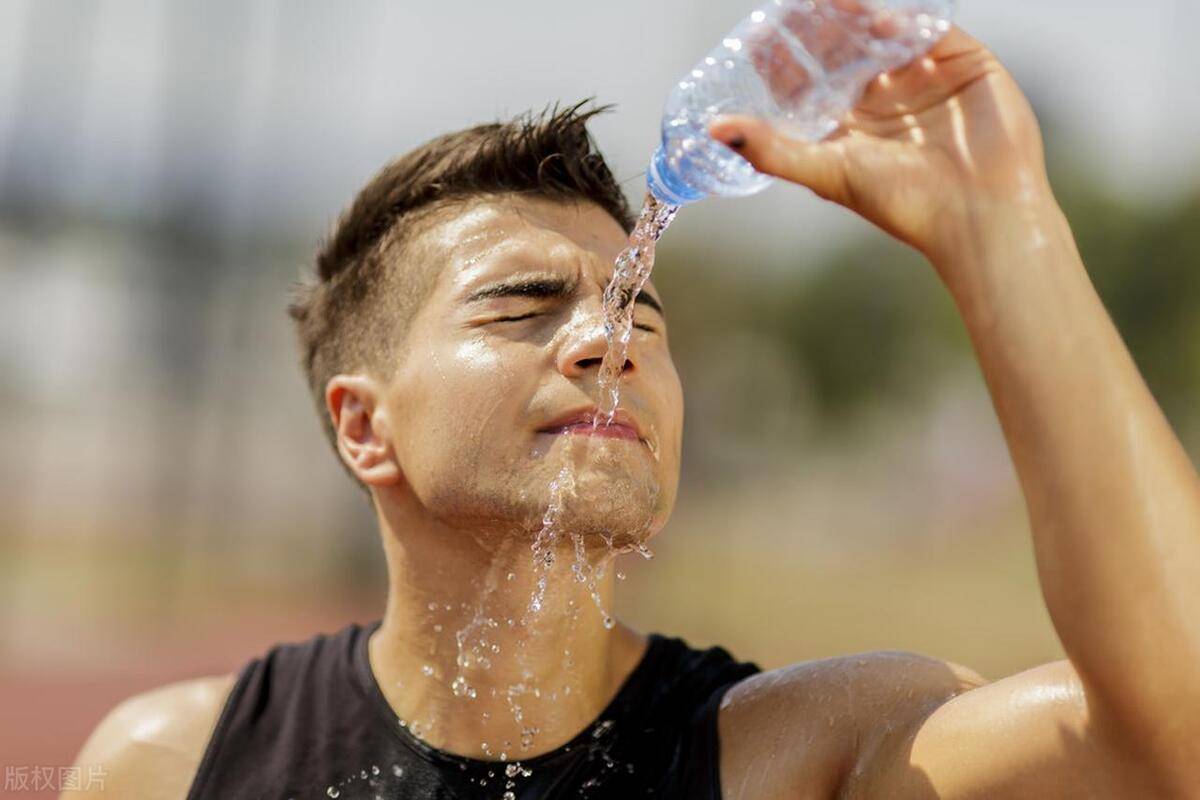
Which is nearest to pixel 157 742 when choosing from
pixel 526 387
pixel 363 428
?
pixel 363 428

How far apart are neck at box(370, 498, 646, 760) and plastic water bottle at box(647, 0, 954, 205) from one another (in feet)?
2.74

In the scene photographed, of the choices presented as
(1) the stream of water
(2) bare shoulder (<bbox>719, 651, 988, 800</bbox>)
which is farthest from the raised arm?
(1) the stream of water

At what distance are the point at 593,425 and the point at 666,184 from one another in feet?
1.75

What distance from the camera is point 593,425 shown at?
2861mm

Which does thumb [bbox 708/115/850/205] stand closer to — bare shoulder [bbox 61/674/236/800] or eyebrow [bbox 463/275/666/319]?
eyebrow [bbox 463/275/666/319]

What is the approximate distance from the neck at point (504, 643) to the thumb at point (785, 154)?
3.35 ft

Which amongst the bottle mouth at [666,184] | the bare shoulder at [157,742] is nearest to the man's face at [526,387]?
the bottle mouth at [666,184]

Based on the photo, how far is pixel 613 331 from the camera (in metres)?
3.02

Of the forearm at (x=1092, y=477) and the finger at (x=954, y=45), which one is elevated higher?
the finger at (x=954, y=45)

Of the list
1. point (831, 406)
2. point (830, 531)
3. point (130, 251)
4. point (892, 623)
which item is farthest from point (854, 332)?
point (130, 251)

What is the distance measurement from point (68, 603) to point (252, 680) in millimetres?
19377

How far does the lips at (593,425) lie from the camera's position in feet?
9.36

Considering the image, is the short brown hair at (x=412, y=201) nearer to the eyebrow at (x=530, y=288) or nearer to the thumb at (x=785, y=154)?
the eyebrow at (x=530, y=288)

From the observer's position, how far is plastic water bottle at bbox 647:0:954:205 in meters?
2.27
